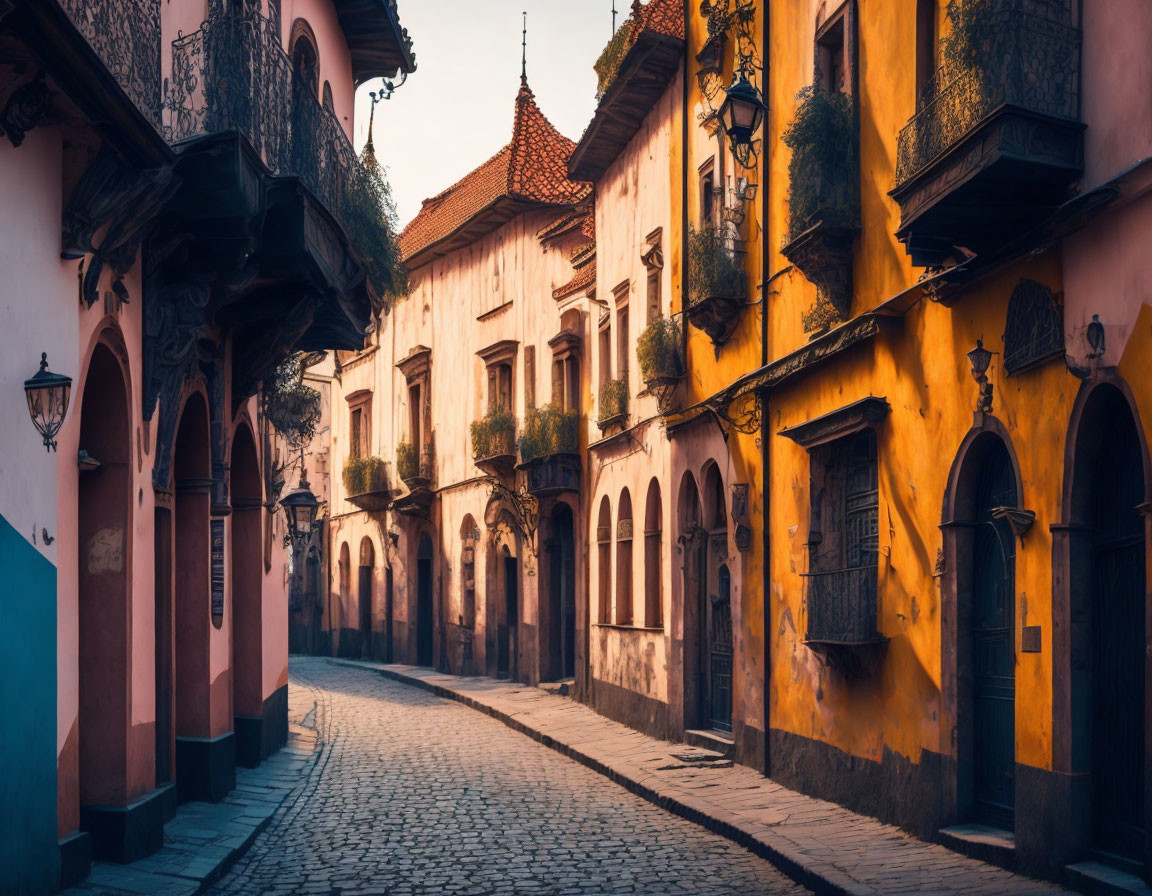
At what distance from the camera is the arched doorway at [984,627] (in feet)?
33.2

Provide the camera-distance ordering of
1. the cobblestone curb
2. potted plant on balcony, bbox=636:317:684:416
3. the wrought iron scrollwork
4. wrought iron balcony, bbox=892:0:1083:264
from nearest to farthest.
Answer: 1. wrought iron balcony, bbox=892:0:1083:264
2. the cobblestone curb
3. potted plant on balcony, bbox=636:317:684:416
4. the wrought iron scrollwork

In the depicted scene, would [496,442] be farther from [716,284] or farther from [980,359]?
[980,359]

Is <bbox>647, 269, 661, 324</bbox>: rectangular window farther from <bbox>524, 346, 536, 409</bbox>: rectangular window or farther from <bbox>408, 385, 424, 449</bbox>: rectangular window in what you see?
<bbox>408, 385, 424, 449</bbox>: rectangular window

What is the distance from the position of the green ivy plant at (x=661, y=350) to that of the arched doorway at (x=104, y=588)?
933 cm

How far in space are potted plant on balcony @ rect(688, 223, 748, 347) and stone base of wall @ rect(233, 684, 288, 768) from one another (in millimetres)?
6764

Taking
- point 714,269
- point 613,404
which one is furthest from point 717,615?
point 613,404

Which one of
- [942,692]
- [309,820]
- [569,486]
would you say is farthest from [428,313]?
[942,692]

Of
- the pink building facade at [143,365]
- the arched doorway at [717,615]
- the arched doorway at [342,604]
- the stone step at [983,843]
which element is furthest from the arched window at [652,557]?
the arched doorway at [342,604]

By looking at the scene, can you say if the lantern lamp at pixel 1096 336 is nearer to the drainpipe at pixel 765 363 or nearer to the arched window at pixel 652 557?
the drainpipe at pixel 765 363

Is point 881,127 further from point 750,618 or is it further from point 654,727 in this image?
point 654,727

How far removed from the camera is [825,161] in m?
12.8

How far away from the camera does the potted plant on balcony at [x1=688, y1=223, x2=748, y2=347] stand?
53.4ft

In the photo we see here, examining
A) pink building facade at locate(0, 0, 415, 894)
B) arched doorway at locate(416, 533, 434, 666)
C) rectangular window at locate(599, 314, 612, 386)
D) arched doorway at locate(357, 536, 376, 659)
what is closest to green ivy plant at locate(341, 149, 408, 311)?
pink building facade at locate(0, 0, 415, 894)

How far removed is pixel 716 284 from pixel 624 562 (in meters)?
6.96
